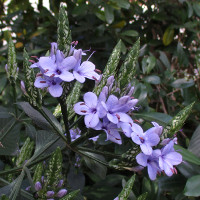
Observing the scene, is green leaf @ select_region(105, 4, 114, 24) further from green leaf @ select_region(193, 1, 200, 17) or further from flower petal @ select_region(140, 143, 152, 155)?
flower petal @ select_region(140, 143, 152, 155)

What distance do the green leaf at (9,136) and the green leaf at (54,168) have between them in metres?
0.34

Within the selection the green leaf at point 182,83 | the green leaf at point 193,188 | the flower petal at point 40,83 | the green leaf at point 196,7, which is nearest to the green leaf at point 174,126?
the green leaf at point 193,188

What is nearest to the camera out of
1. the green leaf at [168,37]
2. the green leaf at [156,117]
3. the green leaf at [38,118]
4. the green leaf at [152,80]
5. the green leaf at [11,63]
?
the green leaf at [38,118]

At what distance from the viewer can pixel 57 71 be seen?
26.4 inches

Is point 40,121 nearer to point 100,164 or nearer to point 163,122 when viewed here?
point 100,164

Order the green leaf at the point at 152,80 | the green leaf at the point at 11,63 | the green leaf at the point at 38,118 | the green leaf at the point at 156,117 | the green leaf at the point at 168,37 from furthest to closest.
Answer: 1. the green leaf at the point at 168,37
2. the green leaf at the point at 152,80
3. the green leaf at the point at 156,117
4. the green leaf at the point at 11,63
5. the green leaf at the point at 38,118

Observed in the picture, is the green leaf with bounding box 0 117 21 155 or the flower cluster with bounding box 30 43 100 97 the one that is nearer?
the flower cluster with bounding box 30 43 100 97

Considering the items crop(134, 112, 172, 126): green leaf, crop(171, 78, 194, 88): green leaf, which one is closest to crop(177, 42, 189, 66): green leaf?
crop(171, 78, 194, 88): green leaf

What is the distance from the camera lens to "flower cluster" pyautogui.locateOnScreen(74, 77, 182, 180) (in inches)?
25.6

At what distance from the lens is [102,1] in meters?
1.37

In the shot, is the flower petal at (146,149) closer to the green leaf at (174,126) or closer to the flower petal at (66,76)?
the green leaf at (174,126)

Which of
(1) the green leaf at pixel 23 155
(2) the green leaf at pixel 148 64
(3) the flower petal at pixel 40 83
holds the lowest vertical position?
(1) the green leaf at pixel 23 155

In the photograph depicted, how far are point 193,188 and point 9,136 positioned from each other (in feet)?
2.09

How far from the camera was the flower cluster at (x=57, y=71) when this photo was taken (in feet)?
2.16
